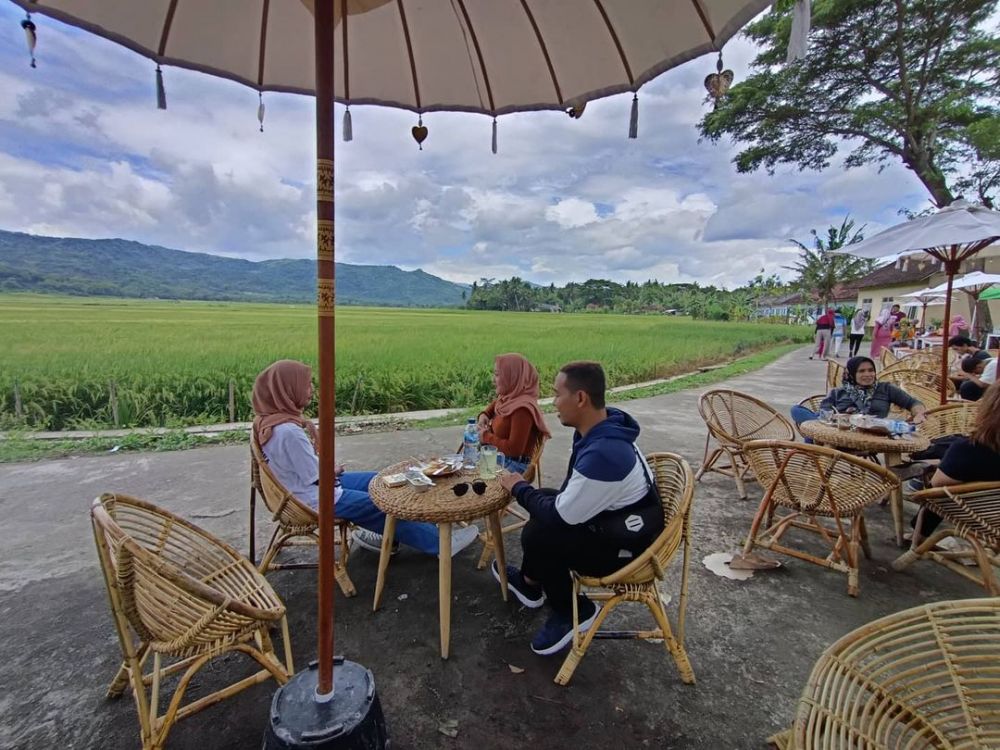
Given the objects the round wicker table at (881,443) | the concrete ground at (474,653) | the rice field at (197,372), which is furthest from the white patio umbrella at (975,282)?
the concrete ground at (474,653)

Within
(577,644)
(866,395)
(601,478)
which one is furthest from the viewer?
(866,395)

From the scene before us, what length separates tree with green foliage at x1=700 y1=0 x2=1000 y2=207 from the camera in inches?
354

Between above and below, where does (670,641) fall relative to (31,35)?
below

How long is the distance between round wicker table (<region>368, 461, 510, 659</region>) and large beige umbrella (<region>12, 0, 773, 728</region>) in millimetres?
658

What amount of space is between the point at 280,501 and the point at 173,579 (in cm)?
100

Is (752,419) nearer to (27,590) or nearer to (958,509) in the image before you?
(958,509)

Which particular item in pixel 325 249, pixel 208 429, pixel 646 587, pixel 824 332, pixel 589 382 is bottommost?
pixel 208 429

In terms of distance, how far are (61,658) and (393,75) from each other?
9.47 feet

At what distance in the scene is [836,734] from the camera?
105cm

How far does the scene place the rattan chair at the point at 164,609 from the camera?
128 centimetres

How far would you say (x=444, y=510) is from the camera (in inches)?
75.3

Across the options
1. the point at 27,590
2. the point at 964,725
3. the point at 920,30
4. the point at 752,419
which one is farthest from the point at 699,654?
the point at 920,30

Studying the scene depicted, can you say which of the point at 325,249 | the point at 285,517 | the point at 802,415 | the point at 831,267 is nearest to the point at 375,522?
the point at 285,517

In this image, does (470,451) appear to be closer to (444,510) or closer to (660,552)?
(444,510)
